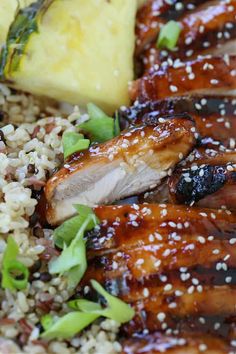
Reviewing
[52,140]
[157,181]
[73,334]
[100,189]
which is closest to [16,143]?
[52,140]

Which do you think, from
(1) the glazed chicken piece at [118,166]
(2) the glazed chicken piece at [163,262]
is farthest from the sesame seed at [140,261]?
(1) the glazed chicken piece at [118,166]

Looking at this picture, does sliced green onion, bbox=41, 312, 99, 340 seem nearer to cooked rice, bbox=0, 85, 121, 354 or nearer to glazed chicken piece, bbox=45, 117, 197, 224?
cooked rice, bbox=0, 85, 121, 354

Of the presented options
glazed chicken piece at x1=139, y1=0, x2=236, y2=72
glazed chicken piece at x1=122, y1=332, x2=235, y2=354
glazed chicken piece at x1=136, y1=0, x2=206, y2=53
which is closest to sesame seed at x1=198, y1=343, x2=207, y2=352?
glazed chicken piece at x1=122, y1=332, x2=235, y2=354

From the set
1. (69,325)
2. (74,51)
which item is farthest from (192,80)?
(69,325)

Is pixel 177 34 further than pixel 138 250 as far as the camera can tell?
Yes

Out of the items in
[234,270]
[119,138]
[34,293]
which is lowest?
[234,270]

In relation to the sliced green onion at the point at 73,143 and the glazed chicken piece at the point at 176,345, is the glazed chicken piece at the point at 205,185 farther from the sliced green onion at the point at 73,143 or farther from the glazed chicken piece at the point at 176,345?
the glazed chicken piece at the point at 176,345

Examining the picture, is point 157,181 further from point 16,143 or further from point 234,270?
point 16,143
